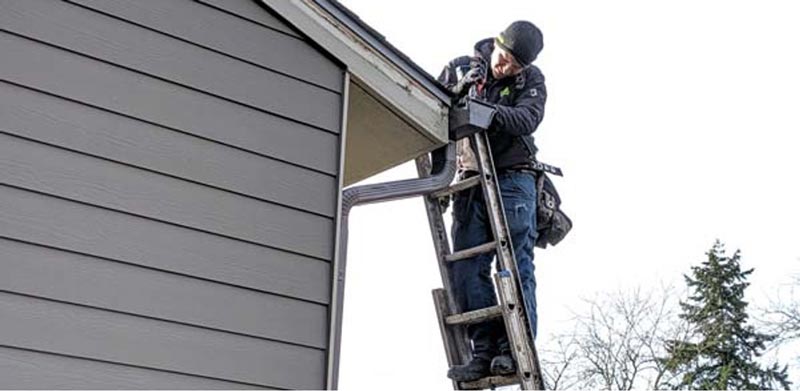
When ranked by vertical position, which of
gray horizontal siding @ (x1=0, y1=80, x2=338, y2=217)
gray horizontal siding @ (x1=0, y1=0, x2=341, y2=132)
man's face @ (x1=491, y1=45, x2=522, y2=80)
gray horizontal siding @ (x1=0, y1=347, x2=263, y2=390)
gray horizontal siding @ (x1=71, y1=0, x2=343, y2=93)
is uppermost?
man's face @ (x1=491, y1=45, x2=522, y2=80)

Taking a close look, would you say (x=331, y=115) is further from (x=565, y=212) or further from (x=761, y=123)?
(x=761, y=123)

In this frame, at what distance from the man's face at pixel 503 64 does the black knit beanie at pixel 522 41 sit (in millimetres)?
21

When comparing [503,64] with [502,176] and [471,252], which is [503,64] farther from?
A: [471,252]

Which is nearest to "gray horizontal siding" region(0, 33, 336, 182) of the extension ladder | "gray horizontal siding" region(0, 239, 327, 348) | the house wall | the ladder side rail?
the house wall

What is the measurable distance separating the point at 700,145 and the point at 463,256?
17643 mm

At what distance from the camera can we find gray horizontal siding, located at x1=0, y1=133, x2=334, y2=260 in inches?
113

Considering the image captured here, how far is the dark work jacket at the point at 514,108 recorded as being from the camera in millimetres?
4074

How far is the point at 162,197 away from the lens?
10.0ft

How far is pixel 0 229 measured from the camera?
2.77m

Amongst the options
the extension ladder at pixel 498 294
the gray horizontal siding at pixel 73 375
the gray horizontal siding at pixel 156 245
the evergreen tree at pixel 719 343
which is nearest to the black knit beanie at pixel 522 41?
the extension ladder at pixel 498 294

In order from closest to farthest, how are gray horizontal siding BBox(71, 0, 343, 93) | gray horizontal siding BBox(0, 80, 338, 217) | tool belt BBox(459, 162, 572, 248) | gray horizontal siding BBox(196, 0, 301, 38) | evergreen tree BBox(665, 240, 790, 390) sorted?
1. gray horizontal siding BBox(0, 80, 338, 217)
2. gray horizontal siding BBox(71, 0, 343, 93)
3. gray horizontal siding BBox(196, 0, 301, 38)
4. tool belt BBox(459, 162, 572, 248)
5. evergreen tree BBox(665, 240, 790, 390)

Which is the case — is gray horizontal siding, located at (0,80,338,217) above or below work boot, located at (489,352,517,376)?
above

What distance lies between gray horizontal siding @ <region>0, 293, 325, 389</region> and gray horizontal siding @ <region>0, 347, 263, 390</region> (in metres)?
0.02

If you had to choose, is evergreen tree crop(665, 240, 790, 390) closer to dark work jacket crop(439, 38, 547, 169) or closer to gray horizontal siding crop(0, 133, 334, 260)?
dark work jacket crop(439, 38, 547, 169)
